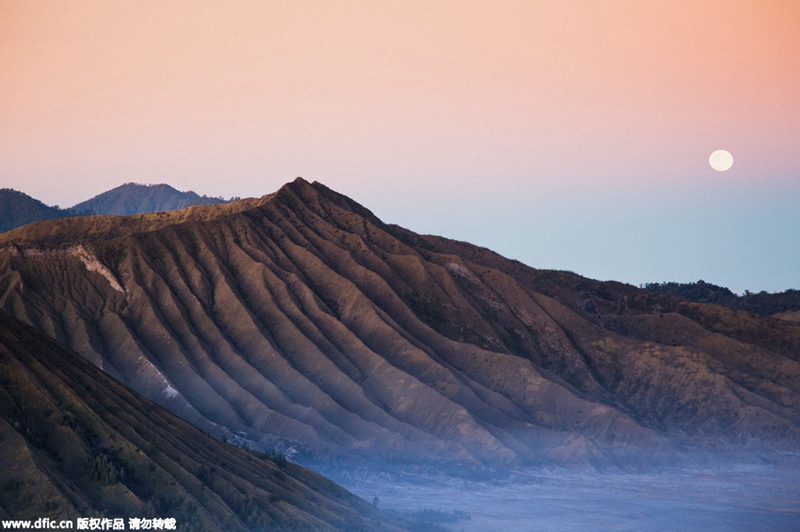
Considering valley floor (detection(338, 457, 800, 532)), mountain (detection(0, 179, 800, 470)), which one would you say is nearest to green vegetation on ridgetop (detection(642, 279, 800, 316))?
mountain (detection(0, 179, 800, 470))

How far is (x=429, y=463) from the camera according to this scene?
7075cm

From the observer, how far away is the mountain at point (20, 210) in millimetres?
147000

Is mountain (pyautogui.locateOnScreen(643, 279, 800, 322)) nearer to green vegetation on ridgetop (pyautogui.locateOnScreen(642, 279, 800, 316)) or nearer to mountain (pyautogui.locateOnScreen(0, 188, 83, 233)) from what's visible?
green vegetation on ridgetop (pyautogui.locateOnScreen(642, 279, 800, 316))

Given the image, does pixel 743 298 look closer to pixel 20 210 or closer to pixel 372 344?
pixel 372 344

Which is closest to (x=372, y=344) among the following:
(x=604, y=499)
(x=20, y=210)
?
(x=604, y=499)

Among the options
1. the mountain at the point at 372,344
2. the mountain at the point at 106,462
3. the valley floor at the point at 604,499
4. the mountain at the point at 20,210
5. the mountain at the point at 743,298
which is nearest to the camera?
the mountain at the point at 106,462

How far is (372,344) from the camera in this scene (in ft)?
267

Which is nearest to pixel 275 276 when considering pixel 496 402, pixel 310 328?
pixel 310 328

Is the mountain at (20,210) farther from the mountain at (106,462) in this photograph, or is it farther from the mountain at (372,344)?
the mountain at (106,462)

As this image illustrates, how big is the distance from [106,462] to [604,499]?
131ft

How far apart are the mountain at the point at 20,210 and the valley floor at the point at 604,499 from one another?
9438 cm

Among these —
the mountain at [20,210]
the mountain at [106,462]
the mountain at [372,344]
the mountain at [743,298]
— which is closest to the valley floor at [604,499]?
the mountain at [372,344]

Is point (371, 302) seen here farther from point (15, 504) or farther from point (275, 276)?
point (15, 504)

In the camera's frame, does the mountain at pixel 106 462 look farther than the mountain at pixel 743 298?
No
